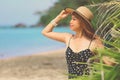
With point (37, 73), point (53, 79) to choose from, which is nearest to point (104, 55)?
point (53, 79)

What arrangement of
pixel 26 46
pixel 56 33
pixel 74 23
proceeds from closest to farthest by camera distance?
pixel 74 23
pixel 56 33
pixel 26 46

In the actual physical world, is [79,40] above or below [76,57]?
above

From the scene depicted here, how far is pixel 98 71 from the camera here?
2623 millimetres

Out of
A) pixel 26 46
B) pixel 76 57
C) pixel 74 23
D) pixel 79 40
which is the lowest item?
pixel 76 57

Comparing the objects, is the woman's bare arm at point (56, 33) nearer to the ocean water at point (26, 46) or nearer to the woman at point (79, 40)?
the woman at point (79, 40)

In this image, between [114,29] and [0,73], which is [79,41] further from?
[0,73]

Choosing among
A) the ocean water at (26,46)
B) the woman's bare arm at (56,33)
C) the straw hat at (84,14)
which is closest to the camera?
the straw hat at (84,14)

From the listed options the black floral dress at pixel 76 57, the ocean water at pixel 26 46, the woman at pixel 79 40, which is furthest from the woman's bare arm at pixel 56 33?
the ocean water at pixel 26 46

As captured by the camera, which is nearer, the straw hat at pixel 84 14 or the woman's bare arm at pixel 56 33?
the straw hat at pixel 84 14

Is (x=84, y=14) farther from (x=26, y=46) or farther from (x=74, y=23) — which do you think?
(x=26, y=46)

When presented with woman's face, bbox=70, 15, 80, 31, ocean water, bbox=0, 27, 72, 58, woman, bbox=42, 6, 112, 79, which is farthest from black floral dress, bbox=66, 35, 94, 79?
ocean water, bbox=0, 27, 72, 58

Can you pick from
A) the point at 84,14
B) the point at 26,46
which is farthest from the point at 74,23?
the point at 26,46

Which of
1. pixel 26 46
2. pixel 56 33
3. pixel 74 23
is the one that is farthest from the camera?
pixel 26 46

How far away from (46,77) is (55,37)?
8566 millimetres
